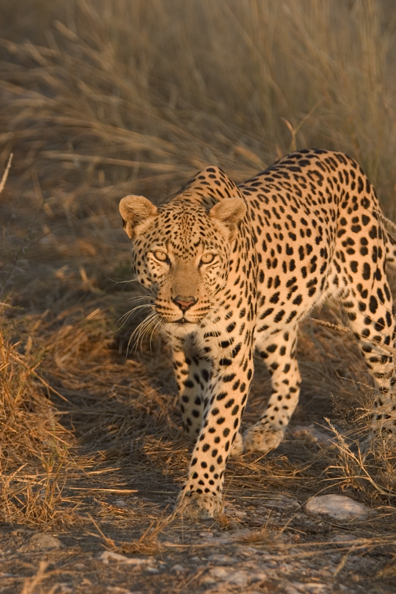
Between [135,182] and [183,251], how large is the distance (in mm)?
4749

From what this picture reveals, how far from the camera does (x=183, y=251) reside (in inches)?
177

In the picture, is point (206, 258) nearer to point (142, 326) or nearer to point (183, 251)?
point (183, 251)

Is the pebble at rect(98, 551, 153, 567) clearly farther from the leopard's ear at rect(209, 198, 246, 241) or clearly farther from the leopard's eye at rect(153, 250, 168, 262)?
the leopard's ear at rect(209, 198, 246, 241)

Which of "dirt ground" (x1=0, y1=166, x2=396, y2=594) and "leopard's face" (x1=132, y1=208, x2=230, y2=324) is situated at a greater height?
"leopard's face" (x1=132, y1=208, x2=230, y2=324)

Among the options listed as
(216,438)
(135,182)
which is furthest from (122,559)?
(135,182)

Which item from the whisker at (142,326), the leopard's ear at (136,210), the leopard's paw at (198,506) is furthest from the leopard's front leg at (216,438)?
the leopard's ear at (136,210)

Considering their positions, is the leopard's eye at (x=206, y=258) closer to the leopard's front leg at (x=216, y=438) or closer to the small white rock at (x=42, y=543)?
the leopard's front leg at (x=216, y=438)

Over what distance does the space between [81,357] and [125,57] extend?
4636 millimetres

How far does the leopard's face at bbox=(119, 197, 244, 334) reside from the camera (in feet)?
14.5

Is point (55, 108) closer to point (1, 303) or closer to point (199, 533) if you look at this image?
point (1, 303)

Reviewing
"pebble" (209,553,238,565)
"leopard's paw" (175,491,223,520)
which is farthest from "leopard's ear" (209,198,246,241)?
"pebble" (209,553,238,565)

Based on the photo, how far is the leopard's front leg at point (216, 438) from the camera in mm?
4430

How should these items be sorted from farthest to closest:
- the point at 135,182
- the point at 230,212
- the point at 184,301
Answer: the point at 135,182
the point at 230,212
the point at 184,301

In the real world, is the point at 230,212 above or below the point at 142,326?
above
